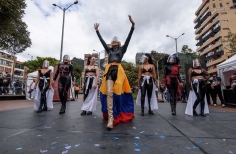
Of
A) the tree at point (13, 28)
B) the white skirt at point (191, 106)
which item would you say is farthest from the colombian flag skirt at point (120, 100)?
the tree at point (13, 28)

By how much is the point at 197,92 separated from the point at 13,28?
16.5m

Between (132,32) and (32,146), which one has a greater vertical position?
(132,32)

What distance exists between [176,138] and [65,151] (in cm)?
151

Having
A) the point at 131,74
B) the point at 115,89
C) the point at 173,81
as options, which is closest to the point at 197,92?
the point at 173,81

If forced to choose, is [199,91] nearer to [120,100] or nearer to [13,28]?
[120,100]

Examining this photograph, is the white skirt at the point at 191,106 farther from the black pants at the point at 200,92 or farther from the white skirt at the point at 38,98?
the white skirt at the point at 38,98

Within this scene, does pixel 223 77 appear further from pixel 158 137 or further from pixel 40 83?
pixel 40 83

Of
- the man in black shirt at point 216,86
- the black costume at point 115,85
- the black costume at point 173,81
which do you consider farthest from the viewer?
the man in black shirt at point 216,86

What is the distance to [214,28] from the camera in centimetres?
5347

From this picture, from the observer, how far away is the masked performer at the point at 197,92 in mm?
4648

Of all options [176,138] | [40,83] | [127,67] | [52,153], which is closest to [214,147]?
[176,138]

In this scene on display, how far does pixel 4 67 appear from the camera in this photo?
72.6 m

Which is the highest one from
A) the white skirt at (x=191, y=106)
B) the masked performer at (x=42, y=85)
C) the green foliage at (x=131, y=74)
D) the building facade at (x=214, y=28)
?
the building facade at (x=214, y=28)

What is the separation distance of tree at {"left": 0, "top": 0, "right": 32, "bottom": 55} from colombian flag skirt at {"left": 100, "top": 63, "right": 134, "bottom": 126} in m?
12.0
